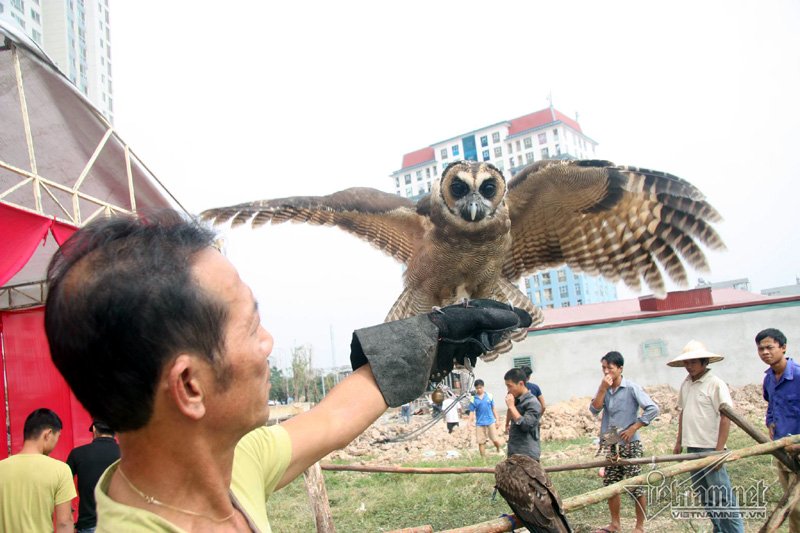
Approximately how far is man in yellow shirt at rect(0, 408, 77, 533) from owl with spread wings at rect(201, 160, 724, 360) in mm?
2365

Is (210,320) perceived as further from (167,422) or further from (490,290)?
(490,290)

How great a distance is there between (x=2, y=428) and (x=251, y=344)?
744cm

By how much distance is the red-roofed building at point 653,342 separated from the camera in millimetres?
20359

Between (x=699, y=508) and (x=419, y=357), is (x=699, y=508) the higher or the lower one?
the lower one

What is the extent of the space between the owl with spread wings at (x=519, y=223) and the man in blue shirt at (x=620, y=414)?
1715mm

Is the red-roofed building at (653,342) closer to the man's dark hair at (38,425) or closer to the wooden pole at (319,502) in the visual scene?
the wooden pole at (319,502)

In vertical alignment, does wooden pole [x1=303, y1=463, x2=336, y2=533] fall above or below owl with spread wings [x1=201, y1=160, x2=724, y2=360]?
below

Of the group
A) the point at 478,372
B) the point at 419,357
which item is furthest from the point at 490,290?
the point at 478,372

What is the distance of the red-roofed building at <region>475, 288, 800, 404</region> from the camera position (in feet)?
66.8

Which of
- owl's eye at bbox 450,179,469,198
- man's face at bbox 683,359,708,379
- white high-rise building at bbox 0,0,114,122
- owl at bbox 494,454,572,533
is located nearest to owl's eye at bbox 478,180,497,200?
owl's eye at bbox 450,179,469,198

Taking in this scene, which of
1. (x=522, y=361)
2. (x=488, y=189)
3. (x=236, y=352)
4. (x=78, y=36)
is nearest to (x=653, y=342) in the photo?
(x=522, y=361)

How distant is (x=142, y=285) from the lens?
2.94 ft

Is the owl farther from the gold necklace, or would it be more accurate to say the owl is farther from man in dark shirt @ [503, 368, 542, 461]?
man in dark shirt @ [503, 368, 542, 461]

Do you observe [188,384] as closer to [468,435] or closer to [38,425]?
[38,425]
